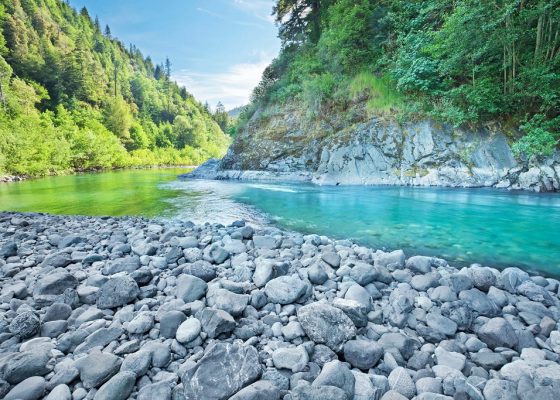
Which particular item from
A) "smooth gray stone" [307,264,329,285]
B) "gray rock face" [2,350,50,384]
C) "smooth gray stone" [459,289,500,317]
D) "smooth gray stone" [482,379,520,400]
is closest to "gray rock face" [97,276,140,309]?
"gray rock face" [2,350,50,384]

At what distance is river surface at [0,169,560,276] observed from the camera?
4.97 metres

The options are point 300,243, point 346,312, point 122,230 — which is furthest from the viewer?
point 122,230

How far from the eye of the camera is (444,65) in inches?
493

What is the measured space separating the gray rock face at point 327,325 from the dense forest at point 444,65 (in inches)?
506

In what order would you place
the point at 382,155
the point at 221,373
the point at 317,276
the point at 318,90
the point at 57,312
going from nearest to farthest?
1. the point at 221,373
2. the point at 57,312
3. the point at 317,276
4. the point at 382,155
5. the point at 318,90

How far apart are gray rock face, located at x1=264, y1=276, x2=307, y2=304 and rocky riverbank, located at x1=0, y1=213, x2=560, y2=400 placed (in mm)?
11

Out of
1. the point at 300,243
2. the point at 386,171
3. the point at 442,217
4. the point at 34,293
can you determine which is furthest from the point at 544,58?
the point at 34,293

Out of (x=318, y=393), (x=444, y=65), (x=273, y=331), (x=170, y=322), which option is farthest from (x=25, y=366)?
(x=444, y=65)

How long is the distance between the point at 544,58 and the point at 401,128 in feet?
19.3

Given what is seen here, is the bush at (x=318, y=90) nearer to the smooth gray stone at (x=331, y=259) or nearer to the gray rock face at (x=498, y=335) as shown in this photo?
the smooth gray stone at (x=331, y=259)

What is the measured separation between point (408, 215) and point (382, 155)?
8.20m

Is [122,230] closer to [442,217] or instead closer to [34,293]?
[34,293]

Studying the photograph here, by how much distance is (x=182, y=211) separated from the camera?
887 centimetres

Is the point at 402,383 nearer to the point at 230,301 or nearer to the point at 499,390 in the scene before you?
the point at 499,390
